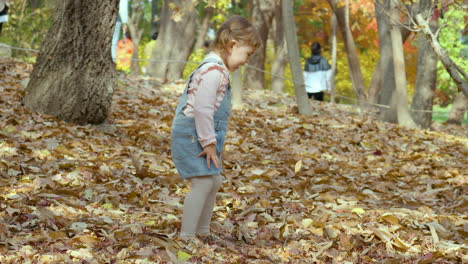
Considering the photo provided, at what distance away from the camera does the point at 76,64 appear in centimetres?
671

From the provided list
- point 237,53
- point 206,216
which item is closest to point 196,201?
point 206,216

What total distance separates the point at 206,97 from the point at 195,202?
0.63 metres

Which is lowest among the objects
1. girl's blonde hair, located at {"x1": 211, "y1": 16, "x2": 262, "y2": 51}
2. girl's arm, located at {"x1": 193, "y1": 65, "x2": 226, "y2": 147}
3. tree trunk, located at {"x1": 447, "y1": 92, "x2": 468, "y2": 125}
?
tree trunk, located at {"x1": 447, "y1": 92, "x2": 468, "y2": 125}

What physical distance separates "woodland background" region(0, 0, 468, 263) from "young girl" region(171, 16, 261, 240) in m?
0.32

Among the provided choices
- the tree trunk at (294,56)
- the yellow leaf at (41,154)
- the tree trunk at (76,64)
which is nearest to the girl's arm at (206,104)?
the yellow leaf at (41,154)

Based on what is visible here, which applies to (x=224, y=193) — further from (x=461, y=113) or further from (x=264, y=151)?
(x=461, y=113)

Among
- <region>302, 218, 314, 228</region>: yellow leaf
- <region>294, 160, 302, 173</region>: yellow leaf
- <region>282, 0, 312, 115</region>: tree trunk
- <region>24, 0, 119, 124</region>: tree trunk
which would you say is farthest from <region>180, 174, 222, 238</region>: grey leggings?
<region>282, 0, 312, 115</region>: tree trunk

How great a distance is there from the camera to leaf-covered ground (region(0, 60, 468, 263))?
364cm

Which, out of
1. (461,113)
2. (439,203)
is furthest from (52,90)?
(461,113)

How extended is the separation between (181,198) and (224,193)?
43cm

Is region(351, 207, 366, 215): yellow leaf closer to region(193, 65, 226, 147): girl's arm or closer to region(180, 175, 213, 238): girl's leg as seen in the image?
region(180, 175, 213, 238): girl's leg

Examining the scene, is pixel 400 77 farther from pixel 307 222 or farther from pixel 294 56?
pixel 307 222

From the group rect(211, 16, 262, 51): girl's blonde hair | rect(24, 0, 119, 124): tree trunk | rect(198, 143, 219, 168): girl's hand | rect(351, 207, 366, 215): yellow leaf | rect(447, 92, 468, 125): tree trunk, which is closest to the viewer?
rect(198, 143, 219, 168): girl's hand

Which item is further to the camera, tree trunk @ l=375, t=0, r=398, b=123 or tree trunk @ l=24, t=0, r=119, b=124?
tree trunk @ l=375, t=0, r=398, b=123
